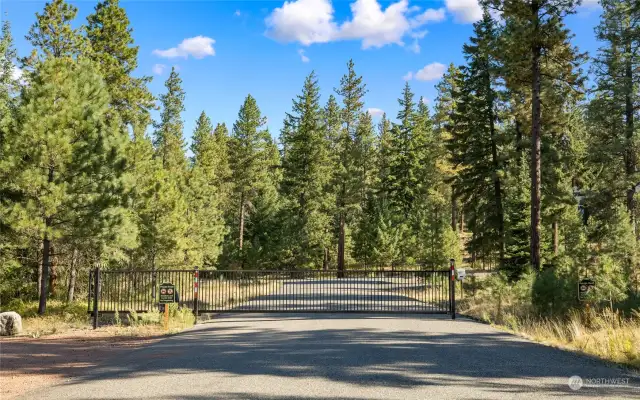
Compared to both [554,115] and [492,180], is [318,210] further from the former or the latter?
[554,115]

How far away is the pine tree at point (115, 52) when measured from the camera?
85.5 ft

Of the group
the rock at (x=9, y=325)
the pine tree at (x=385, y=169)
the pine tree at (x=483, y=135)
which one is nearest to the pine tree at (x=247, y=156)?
the pine tree at (x=385, y=169)

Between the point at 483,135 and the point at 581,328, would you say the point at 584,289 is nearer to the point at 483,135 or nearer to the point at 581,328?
the point at 581,328

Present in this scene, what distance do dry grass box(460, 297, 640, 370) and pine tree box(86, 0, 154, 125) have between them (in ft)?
74.0

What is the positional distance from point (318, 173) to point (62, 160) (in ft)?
102

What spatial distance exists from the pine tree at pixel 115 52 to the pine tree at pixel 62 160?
27.0 feet

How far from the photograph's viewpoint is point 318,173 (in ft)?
152

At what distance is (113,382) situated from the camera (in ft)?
24.5

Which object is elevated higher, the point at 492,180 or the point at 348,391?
the point at 492,180

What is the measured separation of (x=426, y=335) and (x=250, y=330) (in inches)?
197

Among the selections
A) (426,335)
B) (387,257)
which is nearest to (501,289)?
(426,335)

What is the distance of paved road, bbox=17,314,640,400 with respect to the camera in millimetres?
6637

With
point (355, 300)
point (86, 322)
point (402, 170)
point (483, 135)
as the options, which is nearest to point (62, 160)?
point (86, 322)

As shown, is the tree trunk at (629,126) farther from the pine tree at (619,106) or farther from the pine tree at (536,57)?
the pine tree at (536,57)
